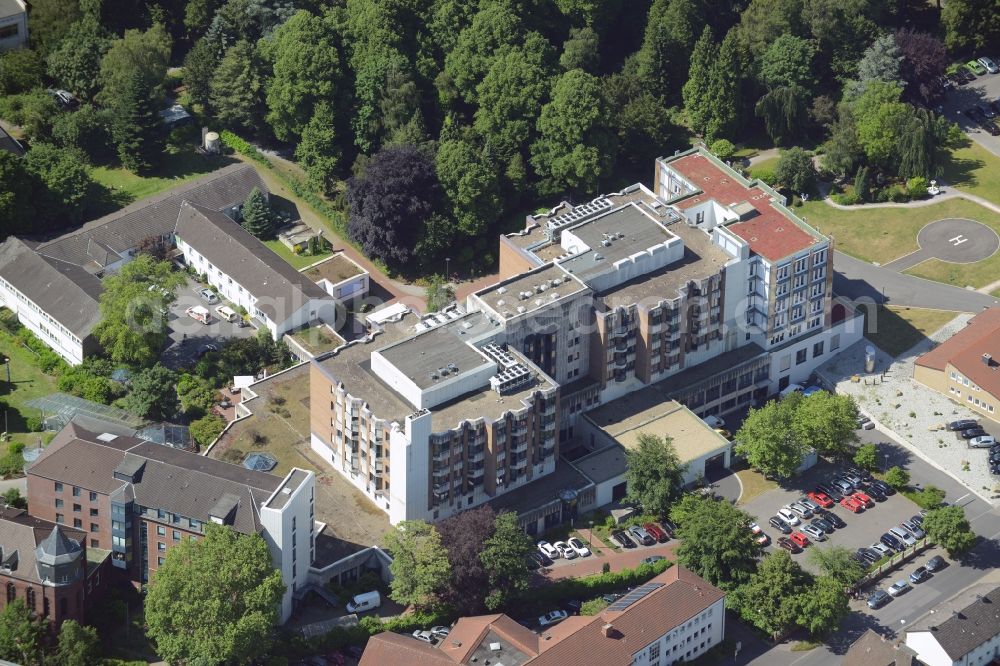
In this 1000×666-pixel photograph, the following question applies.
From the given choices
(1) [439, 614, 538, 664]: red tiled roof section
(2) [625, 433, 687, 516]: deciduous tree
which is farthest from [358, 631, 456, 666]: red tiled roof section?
(2) [625, 433, 687, 516]: deciduous tree

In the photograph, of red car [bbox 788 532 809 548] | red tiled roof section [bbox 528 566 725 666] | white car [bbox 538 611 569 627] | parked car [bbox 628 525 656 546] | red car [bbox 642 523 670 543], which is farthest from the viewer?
red car [bbox 788 532 809 548]

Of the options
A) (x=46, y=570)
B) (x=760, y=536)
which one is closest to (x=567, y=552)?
(x=760, y=536)

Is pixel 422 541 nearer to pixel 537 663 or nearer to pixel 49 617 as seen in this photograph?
pixel 537 663

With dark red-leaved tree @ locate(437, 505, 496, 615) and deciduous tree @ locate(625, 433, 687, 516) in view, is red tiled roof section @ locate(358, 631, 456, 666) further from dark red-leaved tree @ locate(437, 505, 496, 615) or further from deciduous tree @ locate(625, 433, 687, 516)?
deciduous tree @ locate(625, 433, 687, 516)

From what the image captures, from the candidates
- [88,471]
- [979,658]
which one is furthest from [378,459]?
[979,658]

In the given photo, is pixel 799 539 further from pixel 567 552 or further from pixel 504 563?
pixel 504 563

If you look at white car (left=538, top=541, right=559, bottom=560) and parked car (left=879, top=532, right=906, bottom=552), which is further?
parked car (left=879, top=532, right=906, bottom=552)
